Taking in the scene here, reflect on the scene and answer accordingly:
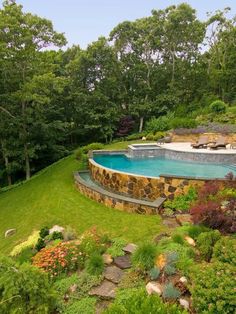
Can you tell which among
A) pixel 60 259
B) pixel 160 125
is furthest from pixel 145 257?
pixel 160 125

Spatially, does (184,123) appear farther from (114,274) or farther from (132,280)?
(132,280)

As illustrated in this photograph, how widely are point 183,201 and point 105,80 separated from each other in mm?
17468

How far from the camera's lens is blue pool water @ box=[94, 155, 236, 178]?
1117cm

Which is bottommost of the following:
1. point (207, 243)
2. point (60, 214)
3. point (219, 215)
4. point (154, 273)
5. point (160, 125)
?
point (60, 214)

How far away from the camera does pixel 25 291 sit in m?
4.35

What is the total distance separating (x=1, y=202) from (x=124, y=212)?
762 cm

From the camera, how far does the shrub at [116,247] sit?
599cm

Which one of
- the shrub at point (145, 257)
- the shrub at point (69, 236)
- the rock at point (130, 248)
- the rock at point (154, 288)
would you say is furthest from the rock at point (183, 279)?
the shrub at point (69, 236)

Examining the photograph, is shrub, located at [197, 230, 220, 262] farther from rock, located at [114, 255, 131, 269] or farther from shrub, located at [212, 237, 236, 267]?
rock, located at [114, 255, 131, 269]

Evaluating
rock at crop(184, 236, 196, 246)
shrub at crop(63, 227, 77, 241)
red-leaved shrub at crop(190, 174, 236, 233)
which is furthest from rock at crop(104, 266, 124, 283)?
red-leaved shrub at crop(190, 174, 236, 233)

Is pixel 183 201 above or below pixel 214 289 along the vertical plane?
below

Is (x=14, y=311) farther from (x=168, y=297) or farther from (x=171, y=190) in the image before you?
(x=171, y=190)

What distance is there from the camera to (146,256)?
525cm

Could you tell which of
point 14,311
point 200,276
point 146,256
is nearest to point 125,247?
point 146,256
